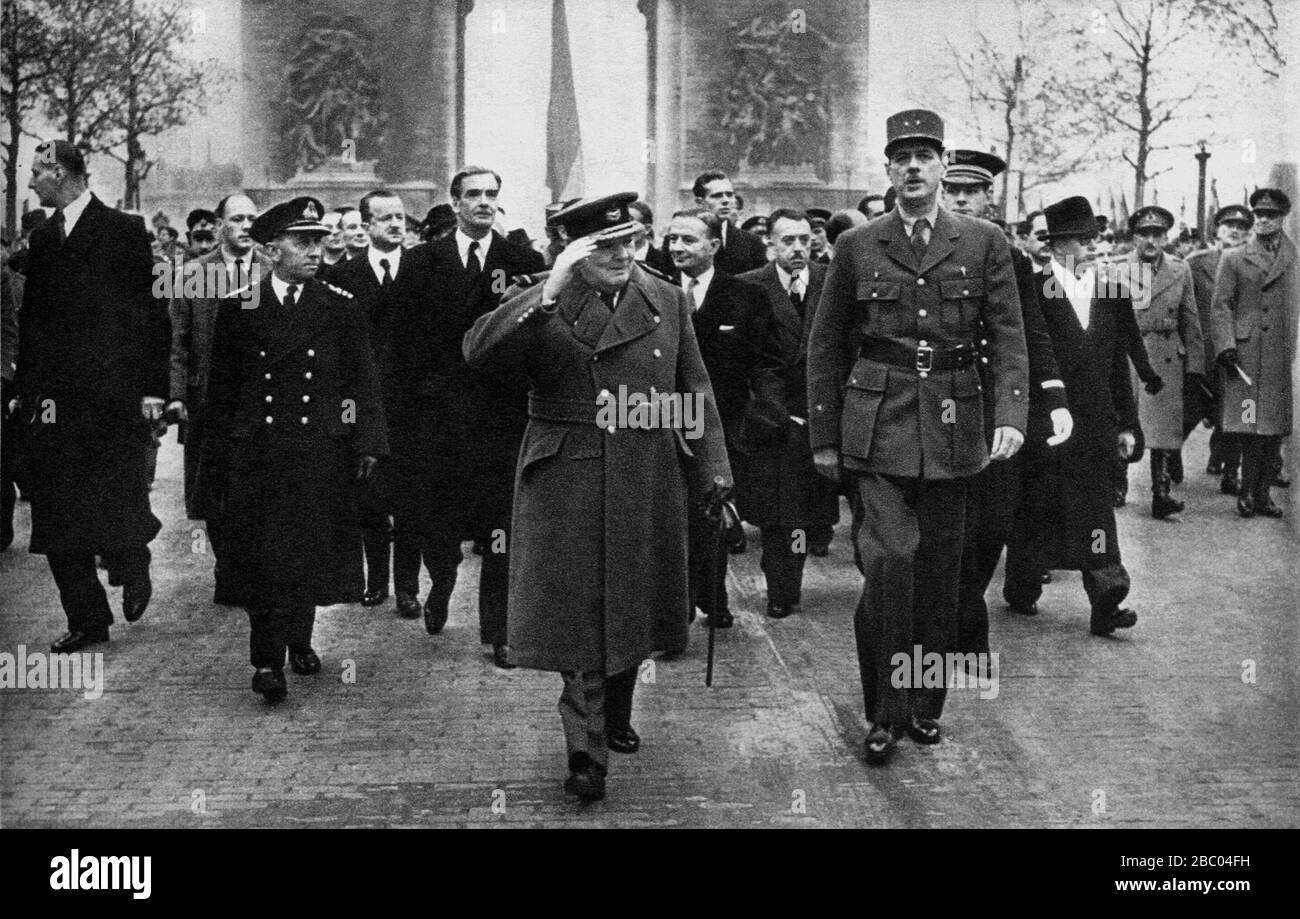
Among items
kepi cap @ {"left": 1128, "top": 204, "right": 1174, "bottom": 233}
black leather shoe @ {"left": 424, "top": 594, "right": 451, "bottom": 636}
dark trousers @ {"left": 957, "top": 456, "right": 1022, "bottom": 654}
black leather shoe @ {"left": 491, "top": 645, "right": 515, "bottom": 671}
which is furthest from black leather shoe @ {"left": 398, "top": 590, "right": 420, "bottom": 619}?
kepi cap @ {"left": 1128, "top": 204, "right": 1174, "bottom": 233}

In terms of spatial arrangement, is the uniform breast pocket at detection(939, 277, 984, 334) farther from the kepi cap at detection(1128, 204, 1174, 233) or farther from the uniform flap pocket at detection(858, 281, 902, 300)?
the kepi cap at detection(1128, 204, 1174, 233)

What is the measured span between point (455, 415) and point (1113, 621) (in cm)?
356

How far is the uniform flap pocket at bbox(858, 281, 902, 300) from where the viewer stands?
7.07 meters

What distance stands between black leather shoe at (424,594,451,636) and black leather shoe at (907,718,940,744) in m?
3.13

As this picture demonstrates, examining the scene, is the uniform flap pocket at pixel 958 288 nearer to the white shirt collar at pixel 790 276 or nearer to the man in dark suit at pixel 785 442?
the man in dark suit at pixel 785 442

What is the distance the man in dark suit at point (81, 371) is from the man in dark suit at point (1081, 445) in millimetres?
4585

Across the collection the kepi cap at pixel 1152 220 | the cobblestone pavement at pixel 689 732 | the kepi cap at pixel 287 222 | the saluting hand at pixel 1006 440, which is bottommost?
the cobblestone pavement at pixel 689 732

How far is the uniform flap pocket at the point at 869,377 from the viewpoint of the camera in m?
7.09

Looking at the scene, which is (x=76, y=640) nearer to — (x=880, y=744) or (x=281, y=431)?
(x=281, y=431)

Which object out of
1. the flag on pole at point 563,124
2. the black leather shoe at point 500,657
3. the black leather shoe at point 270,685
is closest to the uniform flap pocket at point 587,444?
the black leather shoe at point 270,685

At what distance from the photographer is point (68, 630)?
9.34 m

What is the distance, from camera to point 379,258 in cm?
1136

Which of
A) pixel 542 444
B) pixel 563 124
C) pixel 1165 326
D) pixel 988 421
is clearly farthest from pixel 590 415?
pixel 1165 326

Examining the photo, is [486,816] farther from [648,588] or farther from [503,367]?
[503,367]
